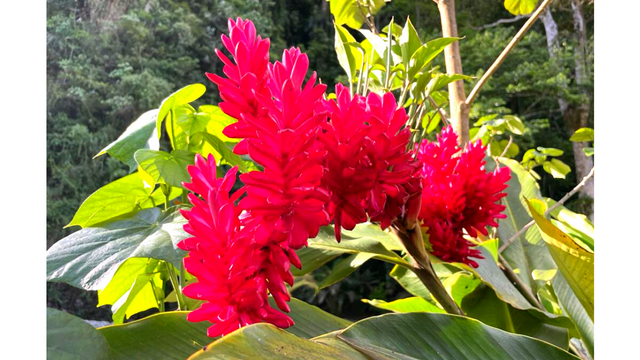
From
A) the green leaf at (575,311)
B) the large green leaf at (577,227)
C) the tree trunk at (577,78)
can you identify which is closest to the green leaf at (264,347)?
the green leaf at (575,311)

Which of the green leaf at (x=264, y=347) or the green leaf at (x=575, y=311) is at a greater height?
the green leaf at (x=264, y=347)

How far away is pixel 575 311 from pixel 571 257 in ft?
0.60

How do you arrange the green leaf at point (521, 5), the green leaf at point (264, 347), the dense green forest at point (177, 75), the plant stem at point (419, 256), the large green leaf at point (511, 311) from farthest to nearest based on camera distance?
the dense green forest at point (177, 75) → the green leaf at point (521, 5) → the large green leaf at point (511, 311) → the plant stem at point (419, 256) → the green leaf at point (264, 347)

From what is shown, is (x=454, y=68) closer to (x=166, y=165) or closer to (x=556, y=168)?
(x=166, y=165)

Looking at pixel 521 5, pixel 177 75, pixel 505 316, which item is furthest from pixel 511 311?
pixel 177 75

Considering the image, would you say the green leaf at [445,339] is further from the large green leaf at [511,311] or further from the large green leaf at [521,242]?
the large green leaf at [521,242]

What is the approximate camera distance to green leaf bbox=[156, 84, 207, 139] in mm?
334

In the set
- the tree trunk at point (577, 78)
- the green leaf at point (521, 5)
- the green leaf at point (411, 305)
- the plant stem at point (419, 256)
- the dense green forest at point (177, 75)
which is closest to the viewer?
the plant stem at point (419, 256)

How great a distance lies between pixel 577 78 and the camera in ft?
19.4

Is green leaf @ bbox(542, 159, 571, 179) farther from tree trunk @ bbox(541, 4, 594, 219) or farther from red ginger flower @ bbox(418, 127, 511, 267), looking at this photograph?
tree trunk @ bbox(541, 4, 594, 219)

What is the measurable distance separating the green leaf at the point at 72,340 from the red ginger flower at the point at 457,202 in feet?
0.69

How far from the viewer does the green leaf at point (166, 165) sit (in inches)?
12.4

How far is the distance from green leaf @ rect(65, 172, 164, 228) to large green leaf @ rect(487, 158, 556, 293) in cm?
35
